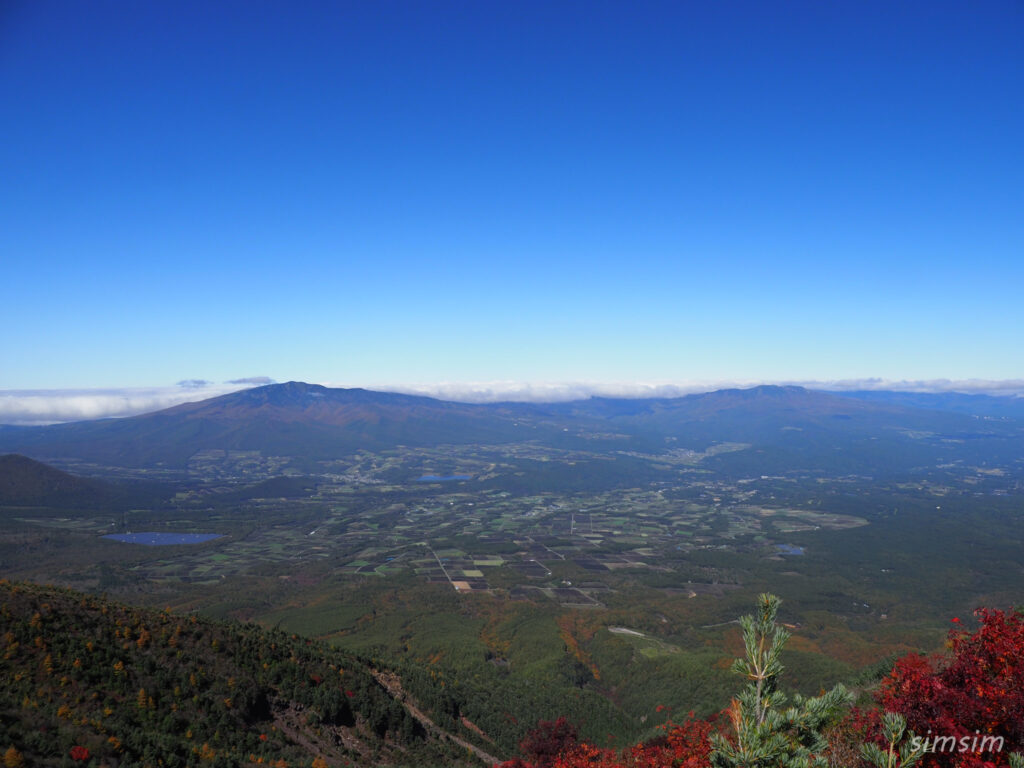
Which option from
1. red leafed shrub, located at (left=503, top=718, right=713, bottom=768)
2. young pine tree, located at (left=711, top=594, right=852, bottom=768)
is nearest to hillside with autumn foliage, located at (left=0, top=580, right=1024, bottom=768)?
young pine tree, located at (left=711, top=594, right=852, bottom=768)

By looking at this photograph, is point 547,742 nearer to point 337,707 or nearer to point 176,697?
point 337,707

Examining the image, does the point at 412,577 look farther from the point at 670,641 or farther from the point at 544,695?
the point at 544,695

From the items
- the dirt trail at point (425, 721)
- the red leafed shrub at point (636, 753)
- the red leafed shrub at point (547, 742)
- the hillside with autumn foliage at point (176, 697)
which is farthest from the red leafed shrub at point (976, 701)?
the dirt trail at point (425, 721)

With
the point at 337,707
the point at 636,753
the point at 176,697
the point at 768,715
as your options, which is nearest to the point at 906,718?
the point at 768,715

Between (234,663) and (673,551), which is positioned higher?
(234,663)

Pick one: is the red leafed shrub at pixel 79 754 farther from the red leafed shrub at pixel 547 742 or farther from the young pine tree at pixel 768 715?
the young pine tree at pixel 768 715

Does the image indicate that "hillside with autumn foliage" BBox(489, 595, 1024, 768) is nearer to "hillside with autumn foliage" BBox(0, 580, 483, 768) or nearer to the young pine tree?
the young pine tree

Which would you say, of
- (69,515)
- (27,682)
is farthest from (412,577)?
(69,515)
